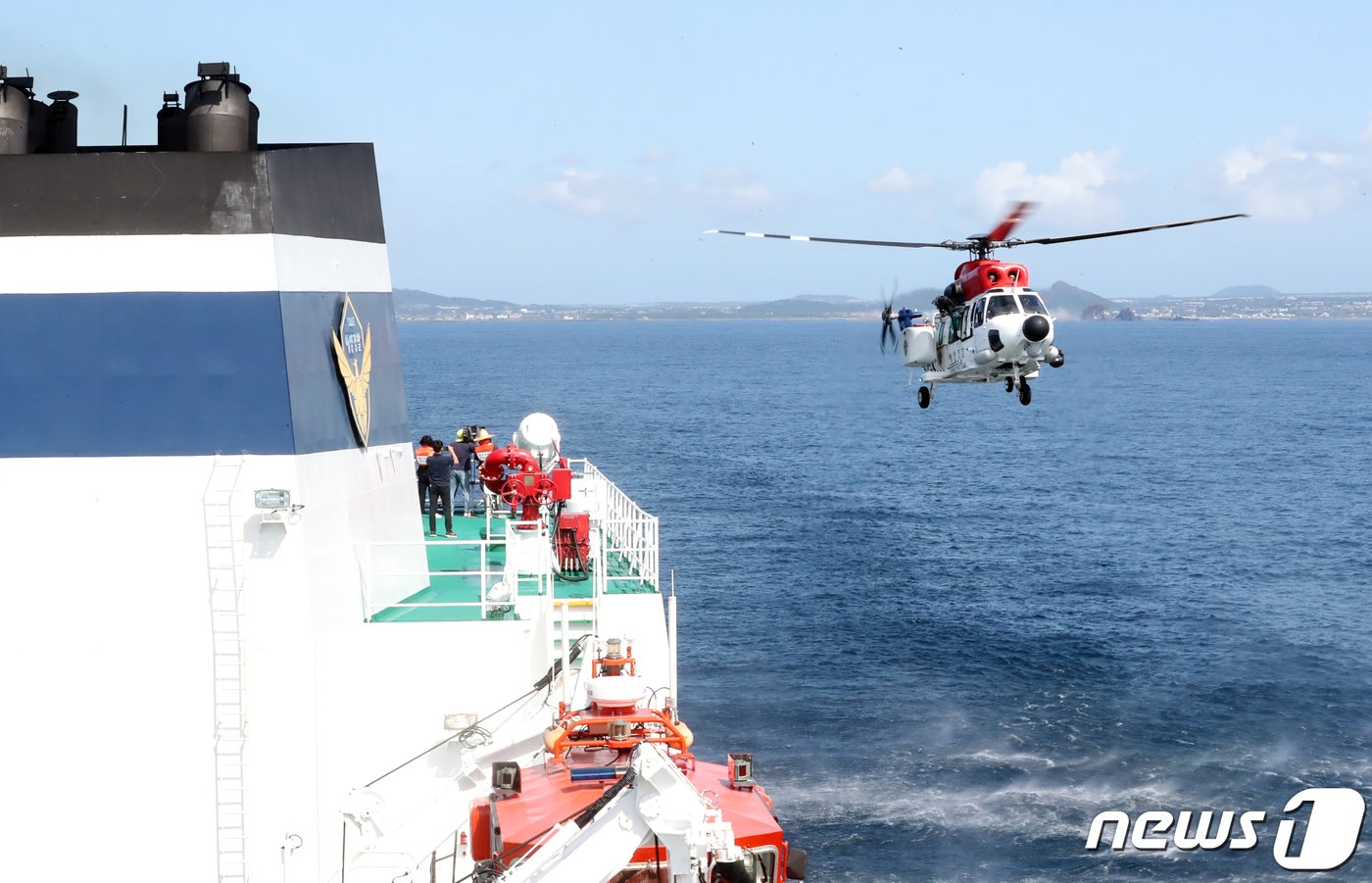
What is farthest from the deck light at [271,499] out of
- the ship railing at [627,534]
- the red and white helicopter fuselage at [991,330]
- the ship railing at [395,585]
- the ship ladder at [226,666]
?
the red and white helicopter fuselage at [991,330]

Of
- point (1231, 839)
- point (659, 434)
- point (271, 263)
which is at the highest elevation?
point (271, 263)

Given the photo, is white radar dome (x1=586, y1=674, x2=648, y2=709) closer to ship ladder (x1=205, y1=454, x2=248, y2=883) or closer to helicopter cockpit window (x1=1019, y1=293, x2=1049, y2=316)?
ship ladder (x1=205, y1=454, x2=248, y2=883)

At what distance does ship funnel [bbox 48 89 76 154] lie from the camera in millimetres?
17344

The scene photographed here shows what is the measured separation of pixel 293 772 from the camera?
47.1ft

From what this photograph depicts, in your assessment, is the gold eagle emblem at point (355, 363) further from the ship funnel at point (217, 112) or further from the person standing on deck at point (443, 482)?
the person standing on deck at point (443, 482)

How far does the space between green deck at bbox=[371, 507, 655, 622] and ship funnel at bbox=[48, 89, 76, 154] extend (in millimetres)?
7039

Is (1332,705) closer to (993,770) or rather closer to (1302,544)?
(993,770)

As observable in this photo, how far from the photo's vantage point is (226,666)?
14016 millimetres

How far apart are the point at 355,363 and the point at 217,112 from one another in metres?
3.41

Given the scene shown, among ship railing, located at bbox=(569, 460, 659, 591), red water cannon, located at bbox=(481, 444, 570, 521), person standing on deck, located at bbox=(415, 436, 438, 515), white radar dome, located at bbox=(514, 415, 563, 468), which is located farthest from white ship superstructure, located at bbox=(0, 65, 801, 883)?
white radar dome, located at bbox=(514, 415, 563, 468)

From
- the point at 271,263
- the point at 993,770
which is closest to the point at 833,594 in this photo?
the point at 993,770

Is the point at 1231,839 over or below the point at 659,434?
below

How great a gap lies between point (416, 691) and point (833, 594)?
38.4 meters

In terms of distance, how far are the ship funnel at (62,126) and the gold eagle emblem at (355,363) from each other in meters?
4.50
